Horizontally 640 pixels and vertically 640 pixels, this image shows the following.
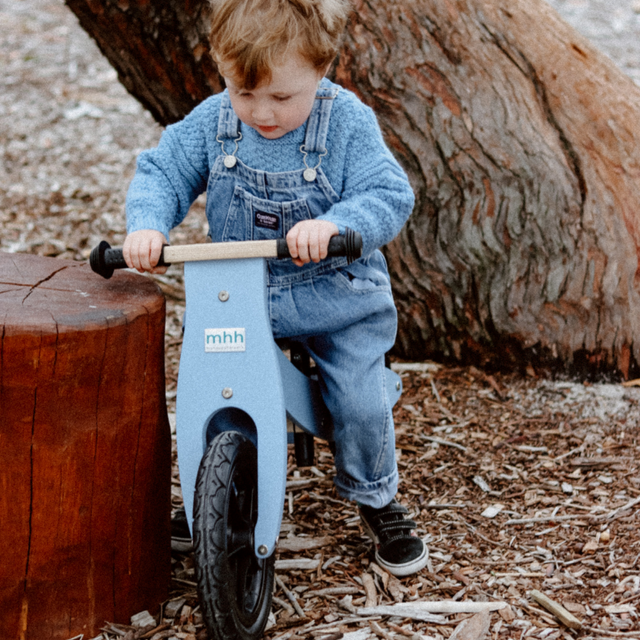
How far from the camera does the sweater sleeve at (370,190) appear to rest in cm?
203

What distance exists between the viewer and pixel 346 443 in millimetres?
2273

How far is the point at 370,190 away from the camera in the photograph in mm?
2121

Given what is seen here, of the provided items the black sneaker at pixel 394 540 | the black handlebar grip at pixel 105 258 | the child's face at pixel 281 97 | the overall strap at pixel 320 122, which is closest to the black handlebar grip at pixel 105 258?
the black handlebar grip at pixel 105 258

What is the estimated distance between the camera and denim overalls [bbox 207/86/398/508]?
85.2 inches

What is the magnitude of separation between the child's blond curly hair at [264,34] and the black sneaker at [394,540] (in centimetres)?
135

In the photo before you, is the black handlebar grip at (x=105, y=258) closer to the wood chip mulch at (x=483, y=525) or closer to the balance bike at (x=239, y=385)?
the balance bike at (x=239, y=385)

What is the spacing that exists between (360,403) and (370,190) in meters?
0.61

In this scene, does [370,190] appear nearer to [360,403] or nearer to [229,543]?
[360,403]

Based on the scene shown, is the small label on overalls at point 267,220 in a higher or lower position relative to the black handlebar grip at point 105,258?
higher

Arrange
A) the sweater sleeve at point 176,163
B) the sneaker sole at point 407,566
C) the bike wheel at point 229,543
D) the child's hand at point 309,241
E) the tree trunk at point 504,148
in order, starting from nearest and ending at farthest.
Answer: the bike wheel at point 229,543 < the child's hand at point 309,241 < the sweater sleeve at point 176,163 < the sneaker sole at point 407,566 < the tree trunk at point 504,148

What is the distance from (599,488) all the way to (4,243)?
3615 millimetres

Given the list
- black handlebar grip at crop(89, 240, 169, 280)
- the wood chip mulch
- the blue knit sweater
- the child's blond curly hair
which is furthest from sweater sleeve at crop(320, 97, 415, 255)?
the wood chip mulch

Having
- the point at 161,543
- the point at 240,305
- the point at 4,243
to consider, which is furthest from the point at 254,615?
the point at 4,243

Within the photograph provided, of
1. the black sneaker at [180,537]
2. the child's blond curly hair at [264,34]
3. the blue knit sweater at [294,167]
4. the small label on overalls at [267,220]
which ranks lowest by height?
the black sneaker at [180,537]
